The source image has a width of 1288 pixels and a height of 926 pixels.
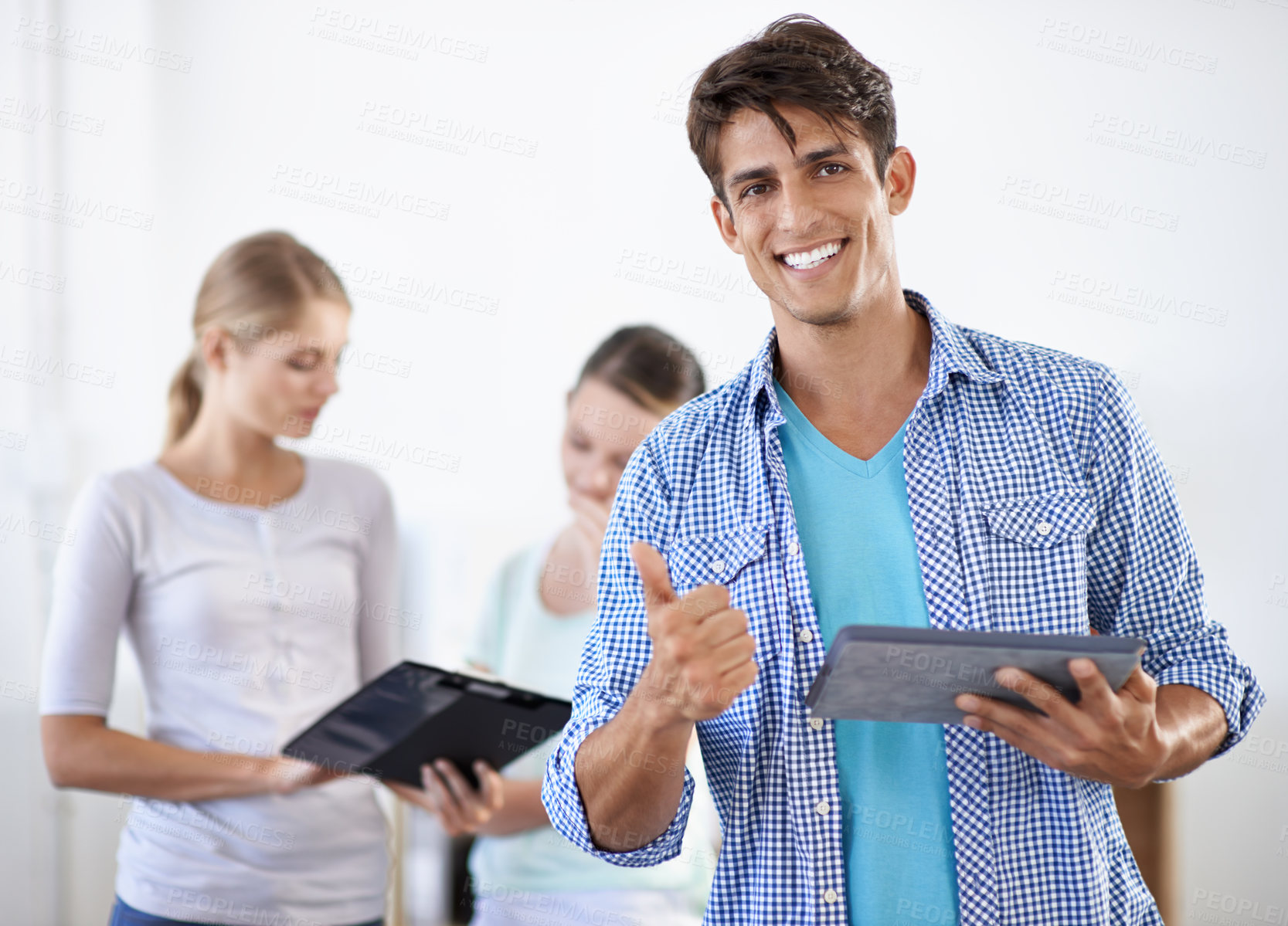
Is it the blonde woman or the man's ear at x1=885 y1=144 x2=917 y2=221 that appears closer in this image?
the man's ear at x1=885 y1=144 x2=917 y2=221

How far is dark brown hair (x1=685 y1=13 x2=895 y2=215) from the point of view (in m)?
1.24

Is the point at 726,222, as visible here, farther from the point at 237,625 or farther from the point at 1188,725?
the point at 237,625

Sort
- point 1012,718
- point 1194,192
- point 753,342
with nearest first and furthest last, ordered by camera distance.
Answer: point 1012,718
point 1194,192
point 753,342

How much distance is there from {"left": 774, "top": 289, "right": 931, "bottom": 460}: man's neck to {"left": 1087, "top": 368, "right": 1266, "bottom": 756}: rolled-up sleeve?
22 centimetres

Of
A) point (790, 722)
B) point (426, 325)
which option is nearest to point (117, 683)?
point (426, 325)

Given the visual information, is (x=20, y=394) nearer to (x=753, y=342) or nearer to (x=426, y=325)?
(x=426, y=325)

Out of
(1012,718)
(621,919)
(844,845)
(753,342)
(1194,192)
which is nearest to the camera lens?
(1012,718)

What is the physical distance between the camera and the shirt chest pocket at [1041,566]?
44.1 inches

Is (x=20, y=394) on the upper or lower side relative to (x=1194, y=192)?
lower

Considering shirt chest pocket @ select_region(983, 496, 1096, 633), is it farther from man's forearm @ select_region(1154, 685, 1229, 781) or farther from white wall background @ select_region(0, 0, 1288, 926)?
white wall background @ select_region(0, 0, 1288, 926)

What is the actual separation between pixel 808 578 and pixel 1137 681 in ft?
1.11

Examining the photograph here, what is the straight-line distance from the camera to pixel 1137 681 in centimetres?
100

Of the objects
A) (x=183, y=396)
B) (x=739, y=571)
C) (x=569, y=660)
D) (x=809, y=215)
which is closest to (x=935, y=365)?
(x=809, y=215)

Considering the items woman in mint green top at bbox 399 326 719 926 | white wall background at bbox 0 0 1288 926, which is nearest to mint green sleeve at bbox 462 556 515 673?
woman in mint green top at bbox 399 326 719 926
